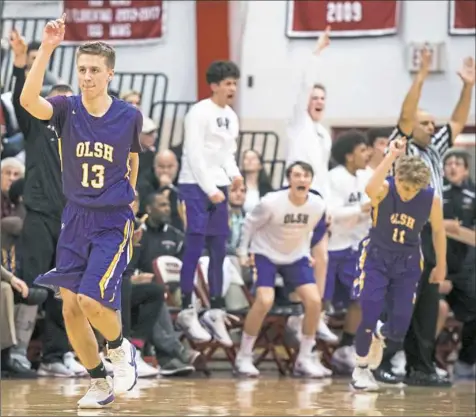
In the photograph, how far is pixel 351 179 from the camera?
1113 centimetres

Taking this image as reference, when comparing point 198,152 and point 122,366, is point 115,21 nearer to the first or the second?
point 198,152

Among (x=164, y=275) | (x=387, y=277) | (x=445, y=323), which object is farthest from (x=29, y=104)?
(x=445, y=323)

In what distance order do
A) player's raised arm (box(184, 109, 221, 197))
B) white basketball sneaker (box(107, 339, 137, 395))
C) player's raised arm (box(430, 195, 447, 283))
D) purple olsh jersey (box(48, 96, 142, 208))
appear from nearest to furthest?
purple olsh jersey (box(48, 96, 142, 208)), white basketball sneaker (box(107, 339, 137, 395)), player's raised arm (box(430, 195, 447, 283)), player's raised arm (box(184, 109, 221, 197))

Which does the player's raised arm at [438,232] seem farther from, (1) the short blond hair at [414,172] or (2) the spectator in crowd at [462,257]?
(2) the spectator in crowd at [462,257]

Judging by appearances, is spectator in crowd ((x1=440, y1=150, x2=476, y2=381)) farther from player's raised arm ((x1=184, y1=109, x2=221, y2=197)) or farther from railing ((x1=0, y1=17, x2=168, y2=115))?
railing ((x1=0, y1=17, x2=168, y2=115))

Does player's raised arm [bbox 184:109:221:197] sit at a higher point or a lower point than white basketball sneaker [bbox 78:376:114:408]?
higher

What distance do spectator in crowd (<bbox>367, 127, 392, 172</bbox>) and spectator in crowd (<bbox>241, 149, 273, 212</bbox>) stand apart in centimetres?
120

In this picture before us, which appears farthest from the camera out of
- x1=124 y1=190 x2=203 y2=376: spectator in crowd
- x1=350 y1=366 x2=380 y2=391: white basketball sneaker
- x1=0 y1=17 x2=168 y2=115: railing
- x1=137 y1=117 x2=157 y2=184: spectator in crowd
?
x1=0 y1=17 x2=168 y2=115: railing

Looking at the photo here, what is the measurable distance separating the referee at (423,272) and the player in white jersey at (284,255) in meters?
0.75

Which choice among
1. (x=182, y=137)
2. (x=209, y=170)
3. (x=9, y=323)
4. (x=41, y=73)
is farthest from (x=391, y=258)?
(x=182, y=137)

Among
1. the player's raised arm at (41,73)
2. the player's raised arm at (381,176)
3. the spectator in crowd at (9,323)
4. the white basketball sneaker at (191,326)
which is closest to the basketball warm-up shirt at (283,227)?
the white basketball sneaker at (191,326)

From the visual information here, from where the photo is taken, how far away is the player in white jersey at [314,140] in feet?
35.4

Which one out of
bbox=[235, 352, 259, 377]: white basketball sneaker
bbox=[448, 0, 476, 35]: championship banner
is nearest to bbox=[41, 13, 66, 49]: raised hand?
bbox=[235, 352, 259, 377]: white basketball sneaker

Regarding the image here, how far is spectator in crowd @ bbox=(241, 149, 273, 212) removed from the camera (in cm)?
1202
